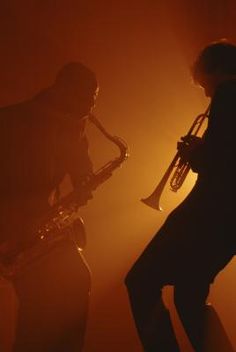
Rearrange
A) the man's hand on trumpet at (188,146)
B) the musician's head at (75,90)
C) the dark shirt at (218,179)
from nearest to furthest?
1. the dark shirt at (218,179)
2. the man's hand on trumpet at (188,146)
3. the musician's head at (75,90)

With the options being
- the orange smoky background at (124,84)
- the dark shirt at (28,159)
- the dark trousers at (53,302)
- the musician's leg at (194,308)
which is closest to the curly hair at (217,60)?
the musician's leg at (194,308)

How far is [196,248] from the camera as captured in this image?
6.97 ft

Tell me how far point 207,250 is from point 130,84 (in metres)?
2.55

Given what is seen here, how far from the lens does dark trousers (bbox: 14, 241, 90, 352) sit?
Answer: 287 cm

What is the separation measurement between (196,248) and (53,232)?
5.05 ft

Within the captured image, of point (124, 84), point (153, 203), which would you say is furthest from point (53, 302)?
point (124, 84)

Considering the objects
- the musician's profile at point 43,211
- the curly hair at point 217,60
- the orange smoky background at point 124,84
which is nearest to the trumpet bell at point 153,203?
the musician's profile at point 43,211

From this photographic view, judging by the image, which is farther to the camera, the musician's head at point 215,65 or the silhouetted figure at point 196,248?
the musician's head at point 215,65

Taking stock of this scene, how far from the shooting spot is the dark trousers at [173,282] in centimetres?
213

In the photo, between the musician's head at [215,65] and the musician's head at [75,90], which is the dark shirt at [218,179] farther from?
the musician's head at [75,90]

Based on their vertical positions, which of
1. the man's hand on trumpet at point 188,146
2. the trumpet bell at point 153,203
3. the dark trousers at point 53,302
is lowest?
the dark trousers at point 53,302

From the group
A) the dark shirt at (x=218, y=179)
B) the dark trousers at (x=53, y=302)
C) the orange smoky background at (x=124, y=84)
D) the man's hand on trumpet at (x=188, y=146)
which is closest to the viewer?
the dark shirt at (x=218, y=179)

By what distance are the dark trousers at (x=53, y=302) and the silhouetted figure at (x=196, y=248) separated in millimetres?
808

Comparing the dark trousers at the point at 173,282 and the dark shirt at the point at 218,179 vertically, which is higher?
the dark shirt at the point at 218,179
